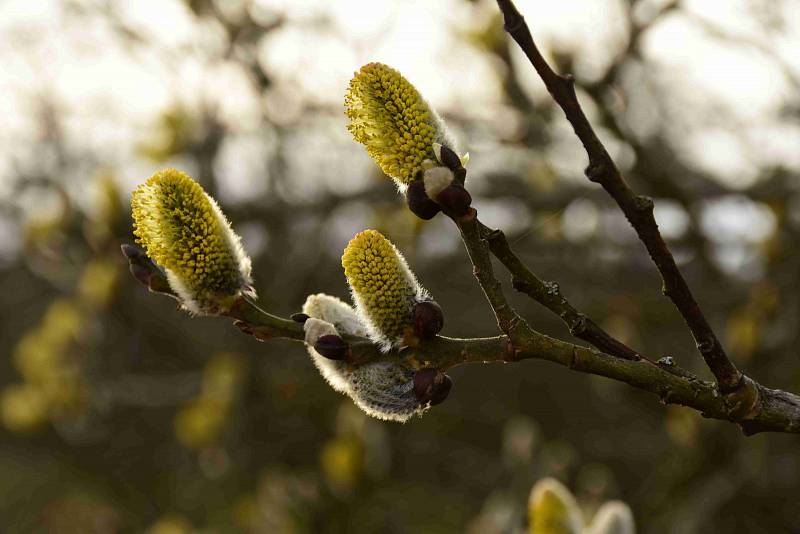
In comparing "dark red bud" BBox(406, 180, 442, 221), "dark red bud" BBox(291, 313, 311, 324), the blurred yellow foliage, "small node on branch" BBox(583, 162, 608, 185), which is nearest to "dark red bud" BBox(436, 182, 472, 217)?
"dark red bud" BBox(406, 180, 442, 221)

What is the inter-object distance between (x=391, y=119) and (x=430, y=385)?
0.96 ft

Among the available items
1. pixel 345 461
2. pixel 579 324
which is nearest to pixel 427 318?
pixel 579 324

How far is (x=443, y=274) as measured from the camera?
4.44m

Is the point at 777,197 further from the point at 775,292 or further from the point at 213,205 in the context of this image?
the point at 213,205

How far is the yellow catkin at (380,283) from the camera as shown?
0.95 metres

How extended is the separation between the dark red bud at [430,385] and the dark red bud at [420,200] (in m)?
0.18

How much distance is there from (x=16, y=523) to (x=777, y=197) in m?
8.42

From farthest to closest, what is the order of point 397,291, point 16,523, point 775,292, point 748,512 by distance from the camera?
point 16,523 < point 748,512 < point 775,292 < point 397,291

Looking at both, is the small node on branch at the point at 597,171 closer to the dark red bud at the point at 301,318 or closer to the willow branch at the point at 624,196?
the willow branch at the point at 624,196

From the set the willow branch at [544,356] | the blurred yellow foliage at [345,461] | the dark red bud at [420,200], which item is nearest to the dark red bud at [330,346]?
the willow branch at [544,356]

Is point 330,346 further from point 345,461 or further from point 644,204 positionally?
point 345,461

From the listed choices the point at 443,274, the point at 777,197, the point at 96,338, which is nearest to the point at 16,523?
the point at 96,338

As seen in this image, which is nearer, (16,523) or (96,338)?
(96,338)

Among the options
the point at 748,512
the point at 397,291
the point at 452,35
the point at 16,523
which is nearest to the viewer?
the point at 397,291
